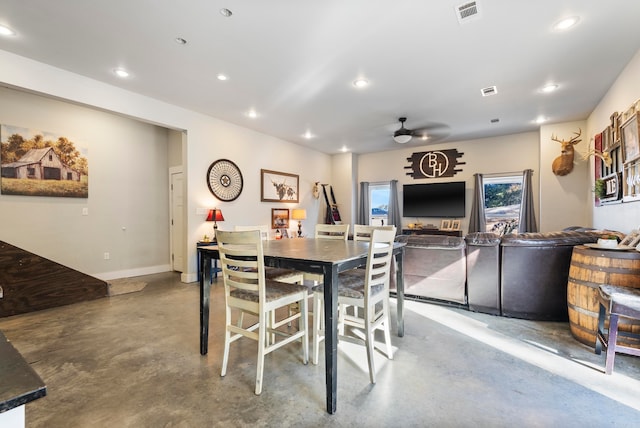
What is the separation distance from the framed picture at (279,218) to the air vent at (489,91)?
13.9ft

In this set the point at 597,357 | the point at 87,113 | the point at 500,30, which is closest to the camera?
the point at 597,357

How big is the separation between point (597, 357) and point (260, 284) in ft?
8.59

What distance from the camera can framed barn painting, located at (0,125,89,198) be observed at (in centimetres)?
394

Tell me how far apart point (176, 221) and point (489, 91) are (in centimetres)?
562

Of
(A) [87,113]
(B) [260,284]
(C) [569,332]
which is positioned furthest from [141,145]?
(C) [569,332]

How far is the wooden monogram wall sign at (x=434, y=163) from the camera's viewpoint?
6.71 meters

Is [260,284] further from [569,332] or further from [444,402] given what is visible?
[569,332]

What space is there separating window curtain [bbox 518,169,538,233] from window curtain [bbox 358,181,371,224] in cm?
331

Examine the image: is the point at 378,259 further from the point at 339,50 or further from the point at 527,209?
the point at 527,209

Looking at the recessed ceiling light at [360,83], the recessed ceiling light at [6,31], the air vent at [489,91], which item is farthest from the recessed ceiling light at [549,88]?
the recessed ceiling light at [6,31]

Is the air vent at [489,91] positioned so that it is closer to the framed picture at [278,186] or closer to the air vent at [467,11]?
the air vent at [467,11]

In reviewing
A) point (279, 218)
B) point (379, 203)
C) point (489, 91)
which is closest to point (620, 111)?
point (489, 91)

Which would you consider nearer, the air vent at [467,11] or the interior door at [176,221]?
the air vent at [467,11]

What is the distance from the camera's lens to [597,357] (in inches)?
88.7
